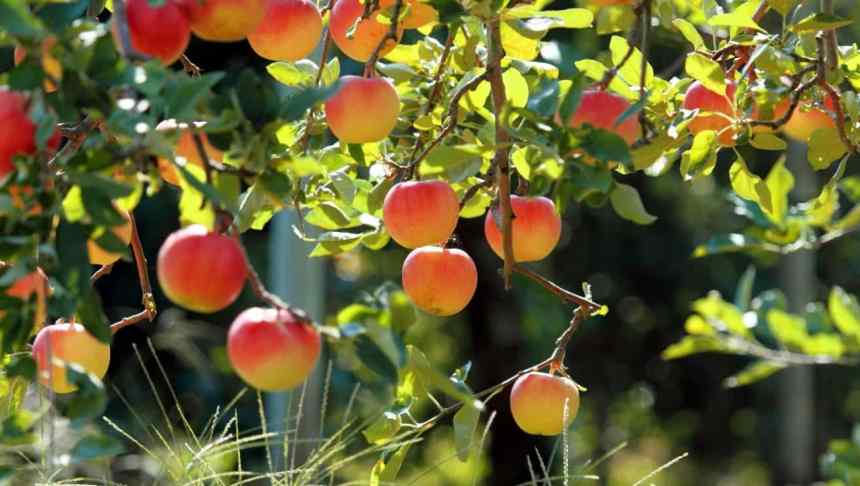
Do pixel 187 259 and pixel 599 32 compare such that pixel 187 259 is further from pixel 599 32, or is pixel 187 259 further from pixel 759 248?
pixel 759 248

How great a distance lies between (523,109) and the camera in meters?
0.63

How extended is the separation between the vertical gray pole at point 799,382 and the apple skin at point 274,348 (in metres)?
3.39

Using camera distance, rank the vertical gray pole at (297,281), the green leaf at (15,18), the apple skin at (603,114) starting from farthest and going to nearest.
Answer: the vertical gray pole at (297,281)
the apple skin at (603,114)
the green leaf at (15,18)

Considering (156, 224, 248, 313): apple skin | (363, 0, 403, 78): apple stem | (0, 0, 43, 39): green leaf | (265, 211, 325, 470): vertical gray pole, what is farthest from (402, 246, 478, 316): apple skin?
(265, 211, 325, 470): vertical gray pole

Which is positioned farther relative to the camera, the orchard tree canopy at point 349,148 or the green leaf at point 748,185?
the green leaf at point 748,185

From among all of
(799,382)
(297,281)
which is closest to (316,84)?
(297,281)

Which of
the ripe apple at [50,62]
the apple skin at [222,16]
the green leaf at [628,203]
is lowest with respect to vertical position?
the green leaf at [628,203]

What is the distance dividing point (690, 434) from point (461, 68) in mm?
3721

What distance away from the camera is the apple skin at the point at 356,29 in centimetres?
77

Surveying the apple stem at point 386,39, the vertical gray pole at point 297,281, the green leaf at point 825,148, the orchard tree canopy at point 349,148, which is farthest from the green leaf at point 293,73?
the vertical gray pole at point 297,281

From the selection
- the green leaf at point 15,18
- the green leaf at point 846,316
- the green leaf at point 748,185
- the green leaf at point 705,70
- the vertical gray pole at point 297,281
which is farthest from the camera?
the vertical gray pole at point 297,281

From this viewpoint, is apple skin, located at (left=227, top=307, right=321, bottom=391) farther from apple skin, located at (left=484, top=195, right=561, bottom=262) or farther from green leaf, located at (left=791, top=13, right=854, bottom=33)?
green leaf, located at (left=791, top=13, right=854, bottom=33)

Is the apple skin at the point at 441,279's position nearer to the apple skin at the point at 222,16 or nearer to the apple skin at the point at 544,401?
the apple skin at the point at 544,401

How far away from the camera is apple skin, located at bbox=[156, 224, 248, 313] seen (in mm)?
542
